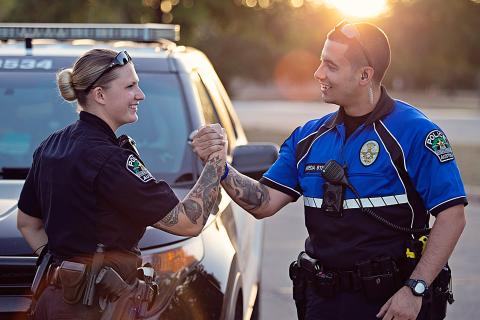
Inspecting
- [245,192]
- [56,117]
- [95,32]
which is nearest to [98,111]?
[245,192]

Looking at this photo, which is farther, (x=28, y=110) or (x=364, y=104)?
(x=28, y=110)

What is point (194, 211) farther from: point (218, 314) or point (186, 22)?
point (186, 22)

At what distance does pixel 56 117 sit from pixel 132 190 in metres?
1.92

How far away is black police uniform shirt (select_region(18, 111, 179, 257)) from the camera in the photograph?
2715mm

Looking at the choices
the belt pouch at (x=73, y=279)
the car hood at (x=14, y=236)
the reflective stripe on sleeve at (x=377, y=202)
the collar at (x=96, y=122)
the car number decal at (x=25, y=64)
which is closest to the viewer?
the belt pouch at (x=73, y=279)

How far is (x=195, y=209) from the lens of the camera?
2895mm

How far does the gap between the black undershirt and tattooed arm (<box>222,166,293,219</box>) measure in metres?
0.40

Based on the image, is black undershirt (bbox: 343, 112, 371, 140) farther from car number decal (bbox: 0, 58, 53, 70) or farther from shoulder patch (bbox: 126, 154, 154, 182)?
car number decal (bbox: 0, 58, 53, 70)

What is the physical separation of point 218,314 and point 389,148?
0.92m

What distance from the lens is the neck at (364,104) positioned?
318 centimetres

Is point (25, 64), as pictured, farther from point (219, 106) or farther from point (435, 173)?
point (435, 173)

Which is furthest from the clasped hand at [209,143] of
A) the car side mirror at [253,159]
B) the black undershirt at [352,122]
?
the car side mirror at [253,159]

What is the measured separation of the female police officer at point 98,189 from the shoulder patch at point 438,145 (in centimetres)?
77

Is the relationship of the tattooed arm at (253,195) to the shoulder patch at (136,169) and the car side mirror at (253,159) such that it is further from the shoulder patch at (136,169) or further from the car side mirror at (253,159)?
the car side mirror at (253,159)
